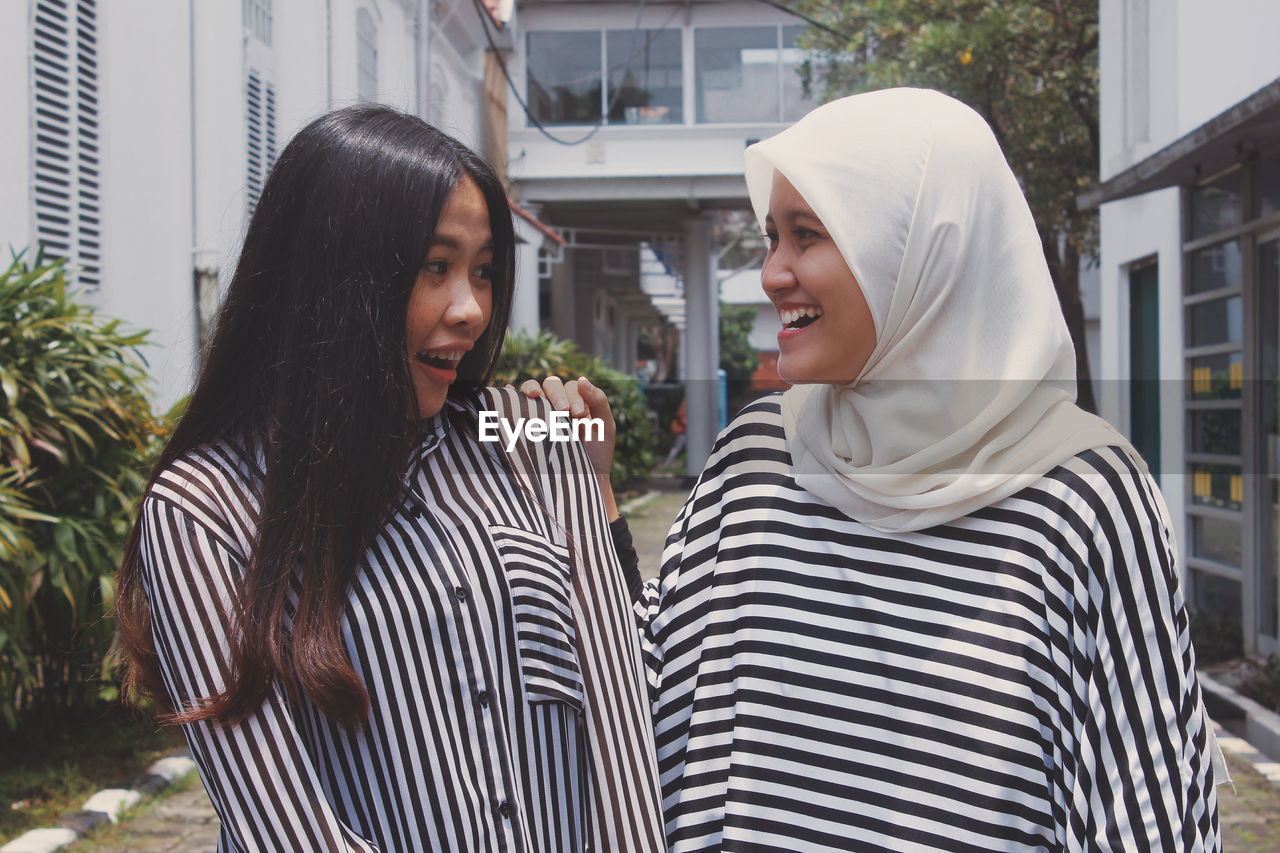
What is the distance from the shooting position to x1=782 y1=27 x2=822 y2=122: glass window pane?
40.2ft

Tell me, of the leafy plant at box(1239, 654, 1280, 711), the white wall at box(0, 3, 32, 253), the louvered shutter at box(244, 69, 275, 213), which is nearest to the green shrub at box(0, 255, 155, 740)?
the white wall at box(0, 3, 32, 253)

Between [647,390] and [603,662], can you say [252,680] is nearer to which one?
[603,662]

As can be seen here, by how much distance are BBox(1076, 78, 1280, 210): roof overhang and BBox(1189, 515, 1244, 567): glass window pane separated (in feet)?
5.74

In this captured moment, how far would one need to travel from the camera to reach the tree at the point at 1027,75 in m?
8.99

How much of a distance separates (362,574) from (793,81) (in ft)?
40.4

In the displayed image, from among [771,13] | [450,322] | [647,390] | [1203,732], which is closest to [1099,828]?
[1203,732]

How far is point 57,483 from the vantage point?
13.6ft

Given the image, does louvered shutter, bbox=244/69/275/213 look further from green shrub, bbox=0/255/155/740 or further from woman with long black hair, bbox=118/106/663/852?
woman with long black hair, bbox=118/106/663/852

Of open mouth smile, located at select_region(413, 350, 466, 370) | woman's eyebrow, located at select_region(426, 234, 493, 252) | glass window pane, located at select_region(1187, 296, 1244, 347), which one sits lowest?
open mouth smile, located at select_region(413, 350, 466, 370)

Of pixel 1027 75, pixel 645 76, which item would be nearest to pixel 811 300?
pixel 1027 75

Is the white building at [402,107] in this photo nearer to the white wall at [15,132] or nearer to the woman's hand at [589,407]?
the white wall at [15,132]

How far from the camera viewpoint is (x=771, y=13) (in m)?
12.9

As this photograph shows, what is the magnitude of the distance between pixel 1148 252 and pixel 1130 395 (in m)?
0.85

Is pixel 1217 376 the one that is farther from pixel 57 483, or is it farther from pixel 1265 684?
pixel 57 483
